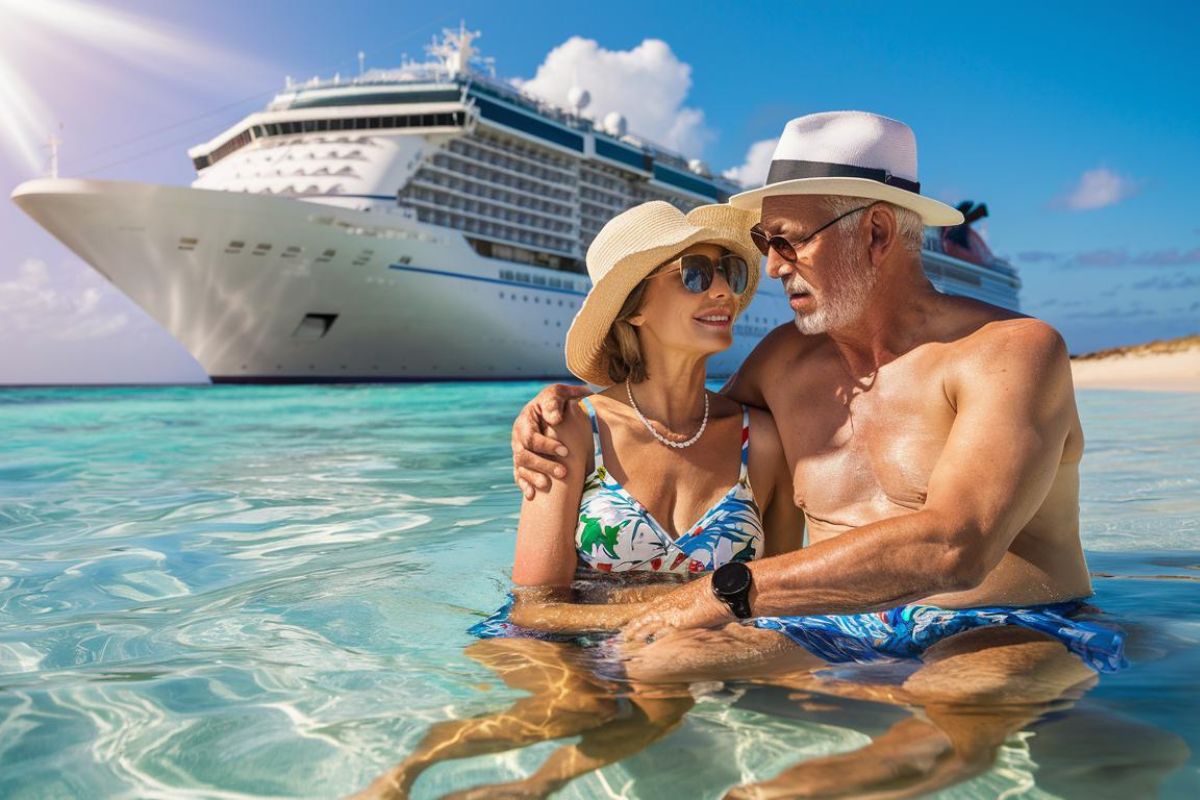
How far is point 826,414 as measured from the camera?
2342 millimetres

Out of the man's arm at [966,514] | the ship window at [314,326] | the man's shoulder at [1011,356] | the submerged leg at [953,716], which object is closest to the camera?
the submerged leg at [953,716]

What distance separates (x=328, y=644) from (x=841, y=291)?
1653 mm

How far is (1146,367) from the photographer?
2581 centimetres

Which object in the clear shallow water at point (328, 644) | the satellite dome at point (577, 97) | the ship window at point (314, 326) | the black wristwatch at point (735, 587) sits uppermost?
the satellite dome at point (577, 97)

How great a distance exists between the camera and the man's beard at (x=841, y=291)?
86.4 inches

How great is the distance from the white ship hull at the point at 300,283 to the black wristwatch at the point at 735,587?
21.6m

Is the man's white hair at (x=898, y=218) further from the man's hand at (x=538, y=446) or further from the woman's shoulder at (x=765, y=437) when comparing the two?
the man's hand at (x=538, y=446)

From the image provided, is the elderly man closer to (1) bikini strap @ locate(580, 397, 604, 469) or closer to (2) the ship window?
(1) bikini strap @ locate(580, 397, 604, 469)

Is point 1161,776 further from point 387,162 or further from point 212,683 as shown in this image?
point 387,162

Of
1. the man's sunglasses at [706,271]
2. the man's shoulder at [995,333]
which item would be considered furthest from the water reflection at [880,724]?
the man's sunglasses at [706,271]

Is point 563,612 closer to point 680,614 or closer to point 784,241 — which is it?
point 680,614

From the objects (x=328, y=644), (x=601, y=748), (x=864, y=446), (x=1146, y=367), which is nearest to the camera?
(x=601, y=748)

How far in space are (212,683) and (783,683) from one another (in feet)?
4.26

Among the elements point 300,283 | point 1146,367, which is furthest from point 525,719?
point 1146,367
